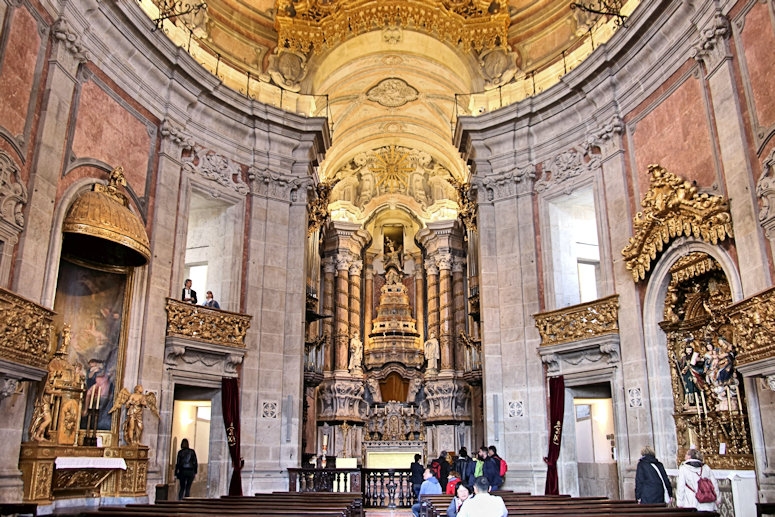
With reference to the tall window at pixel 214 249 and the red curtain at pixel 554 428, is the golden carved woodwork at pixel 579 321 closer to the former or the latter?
the red curtain at pixel 554 428

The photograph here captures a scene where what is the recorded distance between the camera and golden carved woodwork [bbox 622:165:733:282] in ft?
32.0

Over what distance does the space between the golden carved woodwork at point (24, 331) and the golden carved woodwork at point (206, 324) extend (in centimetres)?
386

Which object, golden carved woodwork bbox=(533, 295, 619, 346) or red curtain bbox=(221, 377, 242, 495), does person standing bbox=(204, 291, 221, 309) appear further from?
golden carved woodwork bbox=(533, 295, 619, 346)

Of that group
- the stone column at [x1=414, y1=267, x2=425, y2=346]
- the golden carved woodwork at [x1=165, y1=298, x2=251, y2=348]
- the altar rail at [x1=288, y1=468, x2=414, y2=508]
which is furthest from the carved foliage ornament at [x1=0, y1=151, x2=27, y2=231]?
the stone column at [x1=414, y1=267, x2=425, y2=346]

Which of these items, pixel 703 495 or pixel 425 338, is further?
pixel 425 338

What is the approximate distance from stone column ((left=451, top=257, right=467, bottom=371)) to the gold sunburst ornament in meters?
3.46

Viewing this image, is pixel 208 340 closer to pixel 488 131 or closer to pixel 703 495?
pixel 488 131

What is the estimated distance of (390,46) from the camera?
59.9 feet

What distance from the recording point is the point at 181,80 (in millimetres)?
13344

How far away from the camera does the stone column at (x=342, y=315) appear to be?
72.4ft

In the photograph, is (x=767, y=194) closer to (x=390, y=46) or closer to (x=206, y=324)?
(x=206, y=324)

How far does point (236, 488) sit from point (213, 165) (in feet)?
21.5

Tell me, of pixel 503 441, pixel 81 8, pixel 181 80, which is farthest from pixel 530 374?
pixel 81 8

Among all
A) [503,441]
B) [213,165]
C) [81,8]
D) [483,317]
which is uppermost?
[81,8]
